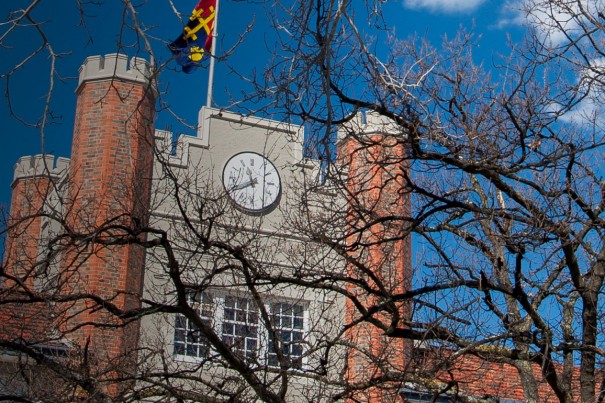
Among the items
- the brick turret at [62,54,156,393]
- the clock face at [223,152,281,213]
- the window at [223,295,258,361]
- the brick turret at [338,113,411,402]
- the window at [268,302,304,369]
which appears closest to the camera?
the brick turret at [338,113,411,402]

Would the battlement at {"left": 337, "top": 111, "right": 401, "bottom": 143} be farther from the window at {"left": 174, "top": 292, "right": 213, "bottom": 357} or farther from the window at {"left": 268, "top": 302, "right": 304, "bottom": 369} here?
the window at {"left": 174, "top": 292, "right": 213, "bottom": 357}

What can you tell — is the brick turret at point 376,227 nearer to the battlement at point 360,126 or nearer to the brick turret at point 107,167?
the battlement at point 360,126

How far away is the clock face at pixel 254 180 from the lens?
813 inches

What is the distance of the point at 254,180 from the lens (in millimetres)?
20891

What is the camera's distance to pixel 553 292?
10.9 meters

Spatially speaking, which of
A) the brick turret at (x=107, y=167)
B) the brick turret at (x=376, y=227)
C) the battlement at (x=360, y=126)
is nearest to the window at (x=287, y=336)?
the brick turret at (x=376, y=227)

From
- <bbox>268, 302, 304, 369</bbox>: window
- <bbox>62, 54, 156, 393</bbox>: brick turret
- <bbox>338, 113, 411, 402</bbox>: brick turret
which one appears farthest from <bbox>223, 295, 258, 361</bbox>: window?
<bbox>62, 54, 156, 393</bbox>: brick turret

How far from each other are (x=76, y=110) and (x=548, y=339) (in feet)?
45.6

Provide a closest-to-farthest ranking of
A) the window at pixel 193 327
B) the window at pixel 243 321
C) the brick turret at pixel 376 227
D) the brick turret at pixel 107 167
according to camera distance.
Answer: the brick turret at pixel 376 227, the window at pixel 243 321, the window at pixel 193 327, the brick turret at pixel 107 167

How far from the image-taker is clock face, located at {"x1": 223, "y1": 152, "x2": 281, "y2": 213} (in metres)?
20.6

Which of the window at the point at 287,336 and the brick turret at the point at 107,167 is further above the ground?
the brick turret at the point at 107,167

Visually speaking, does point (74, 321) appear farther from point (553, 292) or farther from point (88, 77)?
point (553, 292)

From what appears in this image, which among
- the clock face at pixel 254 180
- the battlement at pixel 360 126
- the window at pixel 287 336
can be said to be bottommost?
the window at pixel 287 336

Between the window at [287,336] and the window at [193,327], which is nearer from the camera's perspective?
the window at [287,336]
